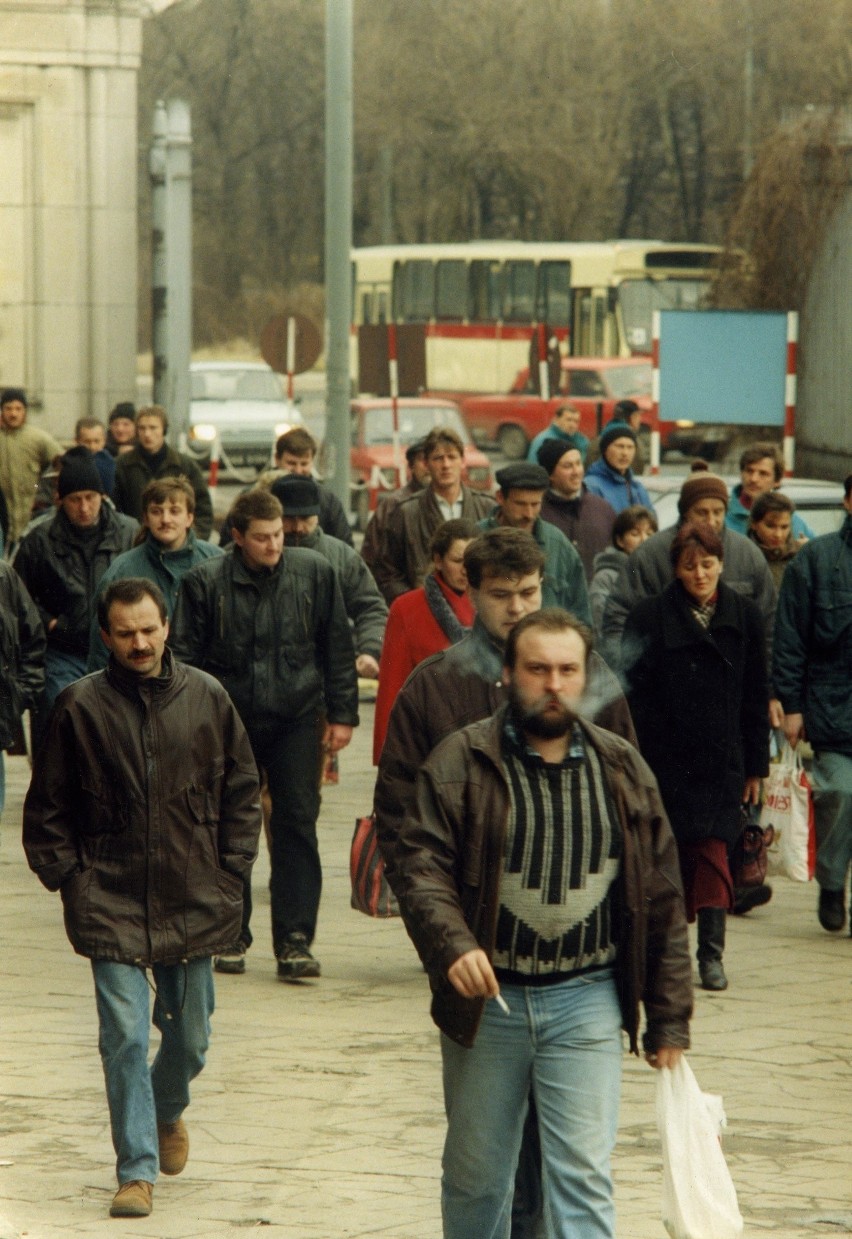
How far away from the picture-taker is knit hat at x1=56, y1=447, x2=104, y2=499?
396 inches

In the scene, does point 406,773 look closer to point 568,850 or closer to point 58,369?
point 568,850

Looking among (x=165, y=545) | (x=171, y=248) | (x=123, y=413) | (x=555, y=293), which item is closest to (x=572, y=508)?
(x=165, y=545)

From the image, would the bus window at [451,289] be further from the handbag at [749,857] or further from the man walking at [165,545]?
the handbag at [749,857]

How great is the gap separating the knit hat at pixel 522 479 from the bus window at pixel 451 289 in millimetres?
32979

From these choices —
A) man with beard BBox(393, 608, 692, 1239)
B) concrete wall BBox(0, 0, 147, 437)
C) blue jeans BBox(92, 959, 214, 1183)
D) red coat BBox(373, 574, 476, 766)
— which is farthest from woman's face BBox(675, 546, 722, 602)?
concrete wall BBox(0, 0, 147, 437)

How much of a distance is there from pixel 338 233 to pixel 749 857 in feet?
34.0

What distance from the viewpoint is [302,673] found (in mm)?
8086

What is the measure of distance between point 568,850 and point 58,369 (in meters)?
17.7

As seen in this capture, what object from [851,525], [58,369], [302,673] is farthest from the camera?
[58,369]

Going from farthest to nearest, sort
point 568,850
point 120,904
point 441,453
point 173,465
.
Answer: point 173,465 → point 441,453 → point 120,904 → point 568,850

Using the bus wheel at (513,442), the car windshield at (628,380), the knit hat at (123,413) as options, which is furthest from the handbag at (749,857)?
the bus wheel at (513,442)

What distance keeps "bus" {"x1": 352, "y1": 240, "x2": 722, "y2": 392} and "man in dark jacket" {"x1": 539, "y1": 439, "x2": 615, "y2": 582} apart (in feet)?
75.2

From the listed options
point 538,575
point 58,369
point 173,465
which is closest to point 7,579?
point 538,575

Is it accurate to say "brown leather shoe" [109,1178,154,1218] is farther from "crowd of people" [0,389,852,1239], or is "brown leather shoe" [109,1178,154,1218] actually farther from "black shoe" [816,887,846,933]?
"black shoe" [816,887,846,933]
